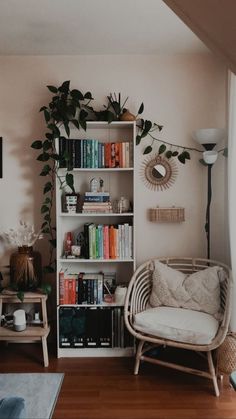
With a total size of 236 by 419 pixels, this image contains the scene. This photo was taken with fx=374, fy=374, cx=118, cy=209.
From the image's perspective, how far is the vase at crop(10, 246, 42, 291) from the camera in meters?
3.00

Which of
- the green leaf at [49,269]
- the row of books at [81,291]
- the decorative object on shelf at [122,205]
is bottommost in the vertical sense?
the row of books at [81,291]

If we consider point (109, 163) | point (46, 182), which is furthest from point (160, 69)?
point (46, 182)

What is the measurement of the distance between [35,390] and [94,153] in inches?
70.9

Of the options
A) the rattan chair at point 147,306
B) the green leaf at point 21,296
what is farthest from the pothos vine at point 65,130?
the rattan chair at point 147,306

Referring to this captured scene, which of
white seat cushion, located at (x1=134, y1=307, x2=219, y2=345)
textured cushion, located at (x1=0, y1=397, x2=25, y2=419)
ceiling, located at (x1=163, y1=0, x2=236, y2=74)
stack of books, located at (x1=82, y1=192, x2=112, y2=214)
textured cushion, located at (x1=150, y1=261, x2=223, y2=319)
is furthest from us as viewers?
stack of books, located at (x1=82, y1=192, x2=112, y2=214)

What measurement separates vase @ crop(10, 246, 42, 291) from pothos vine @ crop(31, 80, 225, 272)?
0.56ft

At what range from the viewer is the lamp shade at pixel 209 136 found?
298 cm

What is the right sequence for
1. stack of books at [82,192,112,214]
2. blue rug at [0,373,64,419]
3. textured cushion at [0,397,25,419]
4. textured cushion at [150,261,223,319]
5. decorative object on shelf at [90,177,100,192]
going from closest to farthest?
→ 1. textured cushion at [0,397,25,419]
2. blue rug at [0,373,64,419]
3. textured cushion at [150,261,223,319]
4. stack of books at [82,192,112,214]
5. decorative object on shelf at [90,177,100,192]

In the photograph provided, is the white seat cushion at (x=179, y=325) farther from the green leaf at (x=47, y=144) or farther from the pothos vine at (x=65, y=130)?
the green leaf at (x=47, y=144)

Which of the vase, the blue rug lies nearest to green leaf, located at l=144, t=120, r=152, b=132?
the vase

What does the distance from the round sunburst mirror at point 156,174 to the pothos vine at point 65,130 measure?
0.06 metres

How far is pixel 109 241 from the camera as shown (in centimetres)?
306

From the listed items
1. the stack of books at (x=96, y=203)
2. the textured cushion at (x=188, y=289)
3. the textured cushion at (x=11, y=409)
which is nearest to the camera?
the textured cushion at (x=11, y=409)

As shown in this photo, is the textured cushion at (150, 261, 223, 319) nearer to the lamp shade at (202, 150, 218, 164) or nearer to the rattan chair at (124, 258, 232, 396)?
the rattan chair at (124, 258, 232, 396)
